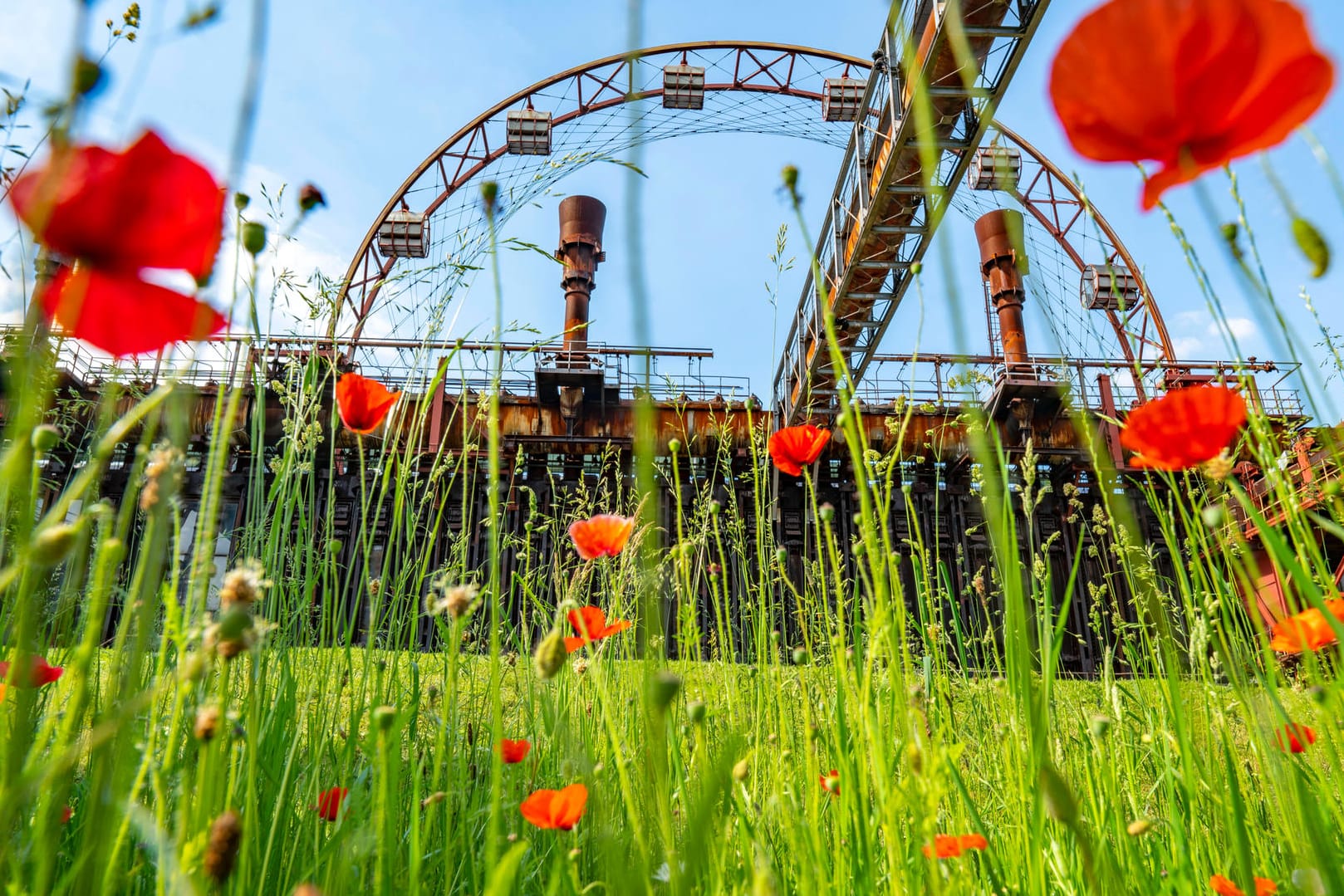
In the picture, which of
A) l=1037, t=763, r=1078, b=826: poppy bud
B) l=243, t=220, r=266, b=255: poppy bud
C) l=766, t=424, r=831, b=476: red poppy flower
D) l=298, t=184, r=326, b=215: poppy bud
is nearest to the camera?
l=1037, t=763, r=1078, b=826: poppy bud

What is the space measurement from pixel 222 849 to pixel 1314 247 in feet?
2.02

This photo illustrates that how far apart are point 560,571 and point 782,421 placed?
8.10 metres

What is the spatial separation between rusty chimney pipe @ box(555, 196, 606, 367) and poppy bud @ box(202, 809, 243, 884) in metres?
10.1

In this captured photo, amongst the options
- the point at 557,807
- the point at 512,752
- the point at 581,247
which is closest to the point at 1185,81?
the point at 557,807

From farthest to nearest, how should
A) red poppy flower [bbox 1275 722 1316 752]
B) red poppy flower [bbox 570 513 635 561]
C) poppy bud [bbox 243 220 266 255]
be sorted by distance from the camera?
red poppy flower [bbox 570 513 635 561] < red poppy flower [bbox 1275 722 1316 752] < poppy bud [bbox 243 220 266 255]

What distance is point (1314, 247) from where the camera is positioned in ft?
1.36

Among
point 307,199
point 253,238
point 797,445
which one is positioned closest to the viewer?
point 253,238

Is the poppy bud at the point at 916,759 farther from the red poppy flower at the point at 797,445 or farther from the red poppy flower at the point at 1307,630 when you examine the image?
the red poppy flower at the point at 797,445

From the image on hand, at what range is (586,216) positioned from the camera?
11047 mm

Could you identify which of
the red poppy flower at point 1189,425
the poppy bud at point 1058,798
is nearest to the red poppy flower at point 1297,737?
the red poppy flower at point 1189,425

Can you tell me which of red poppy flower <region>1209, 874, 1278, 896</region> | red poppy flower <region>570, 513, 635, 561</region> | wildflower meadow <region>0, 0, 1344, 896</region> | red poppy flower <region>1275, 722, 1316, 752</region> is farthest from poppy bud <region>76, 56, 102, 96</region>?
red poppy flower <region>1275, 722, 1316, 752</region>

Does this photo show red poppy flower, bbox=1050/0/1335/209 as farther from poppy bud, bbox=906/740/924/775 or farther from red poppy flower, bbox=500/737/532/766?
red poppy flower, bbox=500/737/532/766

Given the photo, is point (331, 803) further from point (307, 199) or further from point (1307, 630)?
point (1307, 630)

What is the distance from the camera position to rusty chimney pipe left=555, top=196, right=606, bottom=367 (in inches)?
416
